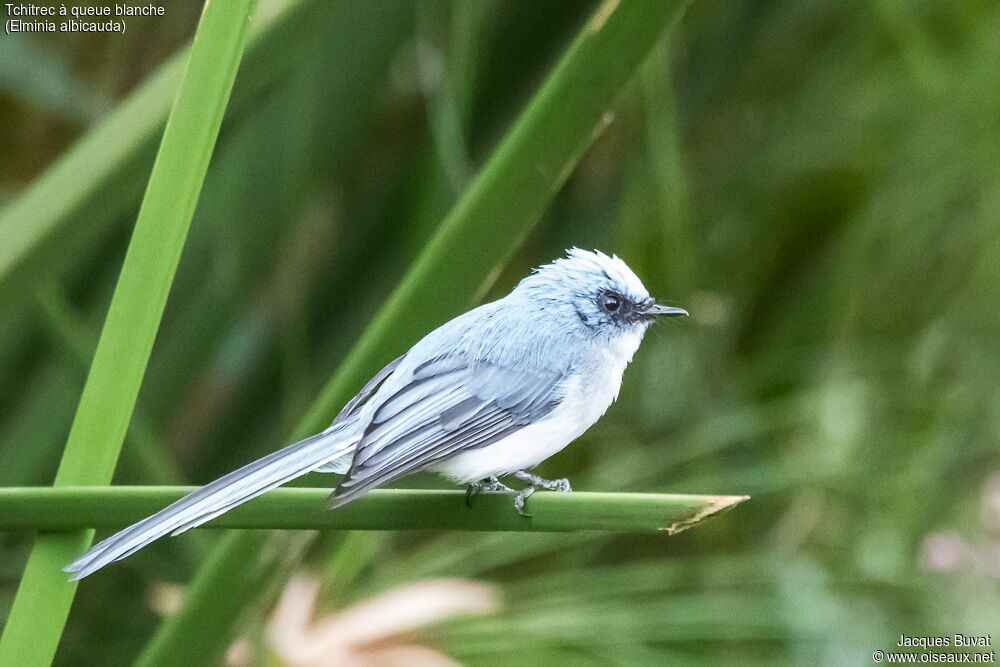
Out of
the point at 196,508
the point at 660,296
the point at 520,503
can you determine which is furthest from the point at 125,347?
the point at 660,296

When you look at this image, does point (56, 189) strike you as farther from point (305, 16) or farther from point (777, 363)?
point (777, 363)

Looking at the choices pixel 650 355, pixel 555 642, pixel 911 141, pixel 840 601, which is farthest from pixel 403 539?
pixel 911 141

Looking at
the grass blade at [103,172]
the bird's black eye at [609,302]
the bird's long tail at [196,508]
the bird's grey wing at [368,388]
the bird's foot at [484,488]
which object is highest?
the grass blade at [103,172]

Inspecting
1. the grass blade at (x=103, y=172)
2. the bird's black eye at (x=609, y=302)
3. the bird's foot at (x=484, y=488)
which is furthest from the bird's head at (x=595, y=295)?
the grass blade at (x=103, y=172)

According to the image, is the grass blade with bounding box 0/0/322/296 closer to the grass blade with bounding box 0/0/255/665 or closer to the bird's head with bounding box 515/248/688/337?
the grass blade with bounding box 0/0/255/665

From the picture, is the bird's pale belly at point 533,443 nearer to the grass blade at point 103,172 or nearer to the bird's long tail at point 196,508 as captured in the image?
the bird's long tail at point 196,508

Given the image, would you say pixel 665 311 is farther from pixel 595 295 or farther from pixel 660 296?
pixel 660 296
